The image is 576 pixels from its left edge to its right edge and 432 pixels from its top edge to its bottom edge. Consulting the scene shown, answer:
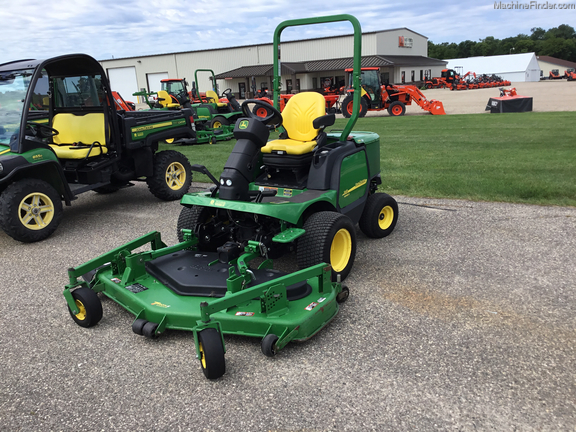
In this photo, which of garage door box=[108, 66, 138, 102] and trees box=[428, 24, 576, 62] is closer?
garage door box=[108, 66, 138, 102]

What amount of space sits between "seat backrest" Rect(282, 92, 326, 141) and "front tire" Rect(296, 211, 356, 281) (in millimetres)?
1033

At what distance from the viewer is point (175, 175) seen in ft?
24.2

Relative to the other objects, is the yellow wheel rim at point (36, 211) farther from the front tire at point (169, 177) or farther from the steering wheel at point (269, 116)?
the steering wheel at point (269, 116)

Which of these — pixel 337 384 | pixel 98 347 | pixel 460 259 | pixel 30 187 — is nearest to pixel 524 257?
pixel 460 259

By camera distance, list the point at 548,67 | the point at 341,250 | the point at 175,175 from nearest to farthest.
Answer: the point at 341,250 < the point at 175,175 < the point at 548,67

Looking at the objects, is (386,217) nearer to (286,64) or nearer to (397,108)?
(397,108)

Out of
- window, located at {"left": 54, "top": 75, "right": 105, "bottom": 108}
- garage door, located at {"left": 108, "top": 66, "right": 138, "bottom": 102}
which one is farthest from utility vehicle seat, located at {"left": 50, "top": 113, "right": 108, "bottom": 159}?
garage door, located at {"left": 108, "top": 66, "right": 138, "bottom": 102}

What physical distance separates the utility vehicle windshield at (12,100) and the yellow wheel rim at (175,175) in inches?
84.7

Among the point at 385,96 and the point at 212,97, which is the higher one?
the point at 212,97

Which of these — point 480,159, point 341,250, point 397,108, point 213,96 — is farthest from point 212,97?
point 341,250

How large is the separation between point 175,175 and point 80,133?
1.48 metres

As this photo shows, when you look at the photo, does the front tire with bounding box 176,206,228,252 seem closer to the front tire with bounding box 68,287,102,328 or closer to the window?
the front tire with bounding box 68,287,102,328

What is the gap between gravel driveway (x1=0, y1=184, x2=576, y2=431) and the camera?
244 centimetres

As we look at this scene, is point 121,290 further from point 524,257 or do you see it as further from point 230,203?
point 524,257
